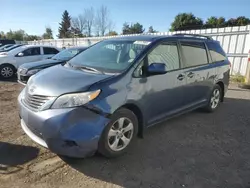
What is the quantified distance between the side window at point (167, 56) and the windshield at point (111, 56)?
0.70 feet

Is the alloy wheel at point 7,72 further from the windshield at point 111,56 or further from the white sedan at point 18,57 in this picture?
the windshield at point 111,56

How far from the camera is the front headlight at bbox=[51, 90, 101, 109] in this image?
2.62 meters

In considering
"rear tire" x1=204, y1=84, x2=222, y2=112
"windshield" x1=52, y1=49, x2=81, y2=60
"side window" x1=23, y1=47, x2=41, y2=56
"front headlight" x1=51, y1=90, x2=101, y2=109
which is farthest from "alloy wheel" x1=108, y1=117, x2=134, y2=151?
"side window" x1=23, y1=47, x2=41, y2=56

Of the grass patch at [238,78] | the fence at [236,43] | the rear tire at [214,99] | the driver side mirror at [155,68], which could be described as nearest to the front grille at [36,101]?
the driver side mirror at [155,68]

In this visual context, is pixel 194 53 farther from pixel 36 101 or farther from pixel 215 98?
pixel 36 101

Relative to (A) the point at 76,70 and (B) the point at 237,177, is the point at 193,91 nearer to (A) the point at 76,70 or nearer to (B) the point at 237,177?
(B) the point at 237,177

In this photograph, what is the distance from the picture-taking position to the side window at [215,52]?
503 cm

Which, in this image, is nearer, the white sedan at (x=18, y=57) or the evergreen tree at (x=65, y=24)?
the white sedan at (x=18, y=57)

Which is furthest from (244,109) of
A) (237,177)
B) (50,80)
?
(50,80)

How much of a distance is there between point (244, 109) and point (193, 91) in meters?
2.17

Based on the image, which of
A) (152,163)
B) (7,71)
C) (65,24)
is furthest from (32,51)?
(65,24)

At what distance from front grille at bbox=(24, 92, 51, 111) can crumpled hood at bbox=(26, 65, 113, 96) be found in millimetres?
53

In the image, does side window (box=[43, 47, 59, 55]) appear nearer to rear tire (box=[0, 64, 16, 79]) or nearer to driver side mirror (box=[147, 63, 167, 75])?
rear tire (box=[0, 64, 16, 79])

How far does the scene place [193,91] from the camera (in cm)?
440
